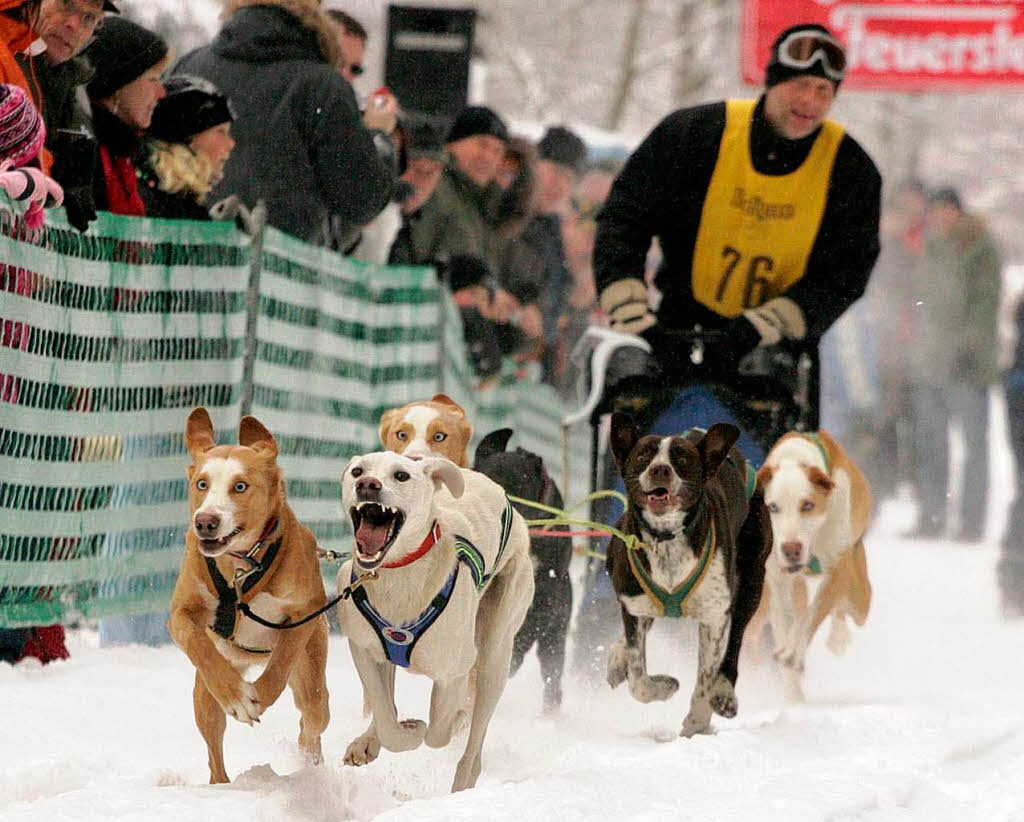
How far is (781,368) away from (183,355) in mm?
1953

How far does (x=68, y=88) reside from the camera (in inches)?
211

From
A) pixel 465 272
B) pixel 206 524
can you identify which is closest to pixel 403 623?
pixel 206 524

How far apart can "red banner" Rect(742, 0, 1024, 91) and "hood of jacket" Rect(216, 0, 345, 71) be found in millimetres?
9803

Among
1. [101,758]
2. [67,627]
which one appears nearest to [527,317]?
[67,627]

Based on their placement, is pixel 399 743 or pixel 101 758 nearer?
pixel 399 743

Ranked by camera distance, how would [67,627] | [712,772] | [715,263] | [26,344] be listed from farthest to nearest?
[715,263] < [67,627] < [26,344] < [712,772]

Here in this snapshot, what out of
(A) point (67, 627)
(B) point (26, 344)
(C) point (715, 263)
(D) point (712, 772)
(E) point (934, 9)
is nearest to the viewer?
(D) point (712, 772)

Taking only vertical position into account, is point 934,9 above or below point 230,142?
above

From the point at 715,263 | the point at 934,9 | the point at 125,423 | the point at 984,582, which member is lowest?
the point at 984,582

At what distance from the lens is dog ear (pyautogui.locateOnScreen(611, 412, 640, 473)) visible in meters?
4.47

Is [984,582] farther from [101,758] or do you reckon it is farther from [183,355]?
[101,758]

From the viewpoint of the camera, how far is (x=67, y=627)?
5.76 m

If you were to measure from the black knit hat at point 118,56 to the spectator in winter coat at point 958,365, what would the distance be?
8468 mm

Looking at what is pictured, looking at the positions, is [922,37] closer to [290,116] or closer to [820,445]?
[290,116]
